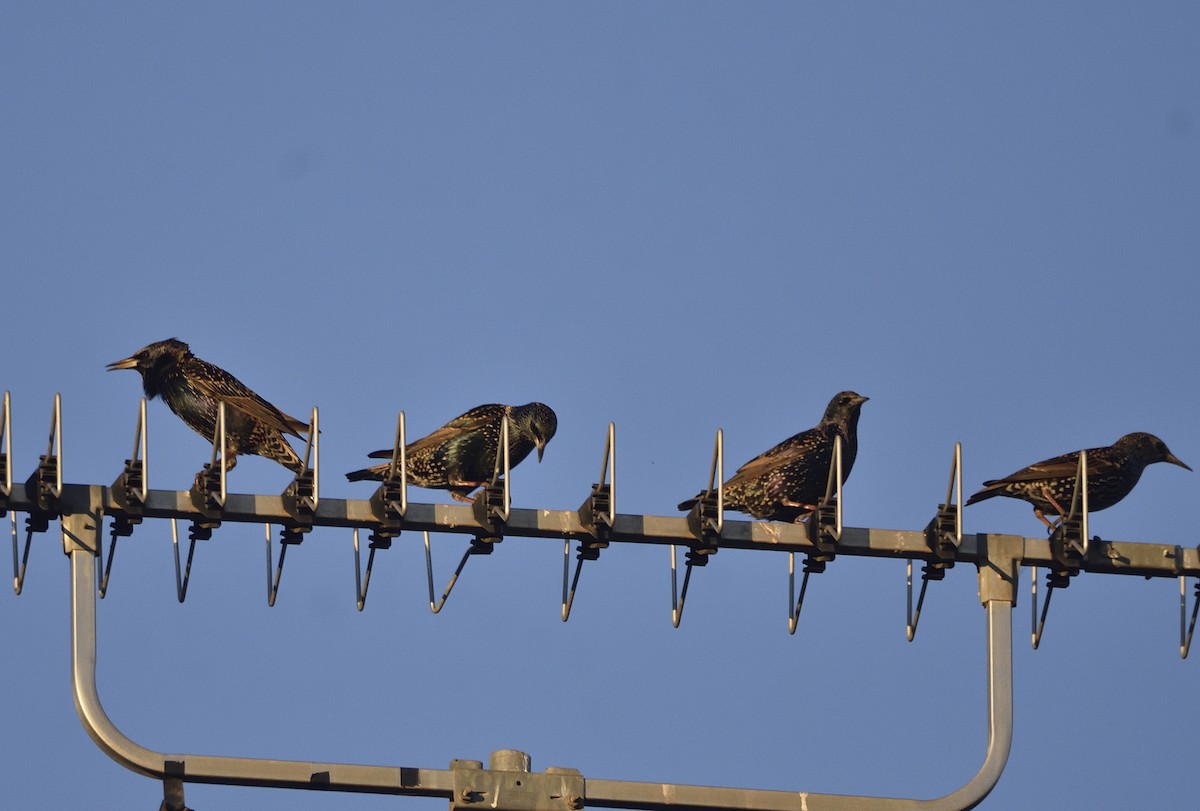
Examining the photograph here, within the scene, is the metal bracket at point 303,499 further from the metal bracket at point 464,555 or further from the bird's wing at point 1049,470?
the bird's wing at point 1049,470

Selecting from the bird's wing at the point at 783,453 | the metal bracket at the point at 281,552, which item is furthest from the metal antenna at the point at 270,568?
the bird's wing at the point at 783,453

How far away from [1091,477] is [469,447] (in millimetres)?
5257

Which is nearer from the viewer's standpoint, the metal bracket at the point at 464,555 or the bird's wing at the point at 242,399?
the metal bracket at the point at 464,555

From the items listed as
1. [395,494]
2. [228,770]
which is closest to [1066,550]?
[395,494]

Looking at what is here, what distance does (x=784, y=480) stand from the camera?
2033cm

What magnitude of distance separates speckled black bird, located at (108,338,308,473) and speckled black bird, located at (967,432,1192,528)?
5564 millimetres

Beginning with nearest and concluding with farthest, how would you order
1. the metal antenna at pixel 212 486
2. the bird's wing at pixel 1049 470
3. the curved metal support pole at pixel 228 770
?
the curved metal support pole at pixel 228 770 → the metal antenna at pixel 212 486 → the bird's wing at pixel 1049 470

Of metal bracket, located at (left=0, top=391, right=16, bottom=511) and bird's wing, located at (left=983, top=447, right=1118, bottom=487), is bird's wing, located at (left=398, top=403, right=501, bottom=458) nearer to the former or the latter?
bird's wing, located at (left=983, top=447, right=1118, bottom=487)

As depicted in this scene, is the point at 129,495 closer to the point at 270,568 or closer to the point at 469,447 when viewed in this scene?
the point at 270,568

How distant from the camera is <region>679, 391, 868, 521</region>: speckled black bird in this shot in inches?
797

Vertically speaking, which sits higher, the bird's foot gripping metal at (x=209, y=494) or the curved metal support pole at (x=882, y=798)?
the bird's foot gripping metal at (x=209, y=494)

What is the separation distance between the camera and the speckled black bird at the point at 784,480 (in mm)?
20234

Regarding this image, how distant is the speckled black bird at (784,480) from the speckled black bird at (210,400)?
3.29 m

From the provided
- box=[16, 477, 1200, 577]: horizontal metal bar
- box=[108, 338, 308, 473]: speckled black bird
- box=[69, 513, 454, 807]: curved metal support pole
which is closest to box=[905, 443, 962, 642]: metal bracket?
box=[16, 477, 1200, 577]: horizontal metal bar
